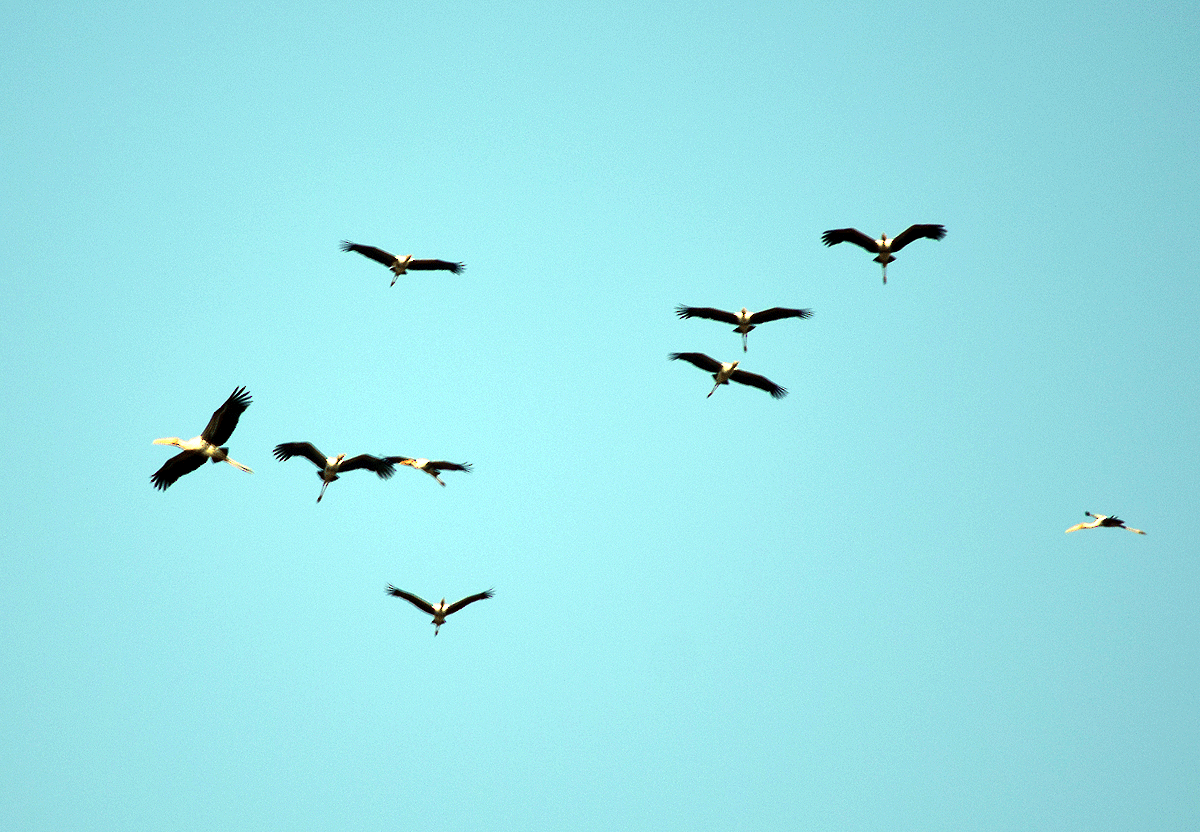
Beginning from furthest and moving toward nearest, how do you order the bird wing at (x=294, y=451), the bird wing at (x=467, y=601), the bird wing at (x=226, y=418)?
the bird wing at (x=467, y=601) < the bird wing at (x=294, y=451) < the bird wing at (x=226, y=418)

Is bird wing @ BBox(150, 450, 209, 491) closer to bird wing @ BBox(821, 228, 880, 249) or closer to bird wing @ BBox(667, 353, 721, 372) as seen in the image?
bird wing @ BBox(667, 353, 721, 372)

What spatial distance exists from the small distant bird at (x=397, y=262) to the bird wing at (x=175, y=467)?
13.0 m

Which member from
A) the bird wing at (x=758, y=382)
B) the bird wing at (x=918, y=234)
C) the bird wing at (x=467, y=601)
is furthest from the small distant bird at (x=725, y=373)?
the bird wing at (x=467, y=601)

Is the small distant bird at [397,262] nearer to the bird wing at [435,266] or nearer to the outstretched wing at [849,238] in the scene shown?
the bird wing at [435,266]

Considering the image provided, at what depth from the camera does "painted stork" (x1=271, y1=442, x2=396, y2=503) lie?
36.1 meters

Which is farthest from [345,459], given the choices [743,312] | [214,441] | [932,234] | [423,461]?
[932,234]

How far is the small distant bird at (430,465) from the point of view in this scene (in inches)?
1518

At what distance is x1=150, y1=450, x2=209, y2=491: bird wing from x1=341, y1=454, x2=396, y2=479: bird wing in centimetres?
566

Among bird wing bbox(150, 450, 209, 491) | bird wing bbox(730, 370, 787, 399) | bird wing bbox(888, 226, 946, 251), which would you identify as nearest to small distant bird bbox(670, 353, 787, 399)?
bird wing bbox(730, 370, 787, 399)

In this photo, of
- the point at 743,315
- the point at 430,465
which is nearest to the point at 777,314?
the point at 743,315

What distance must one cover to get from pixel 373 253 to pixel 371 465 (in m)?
9.00

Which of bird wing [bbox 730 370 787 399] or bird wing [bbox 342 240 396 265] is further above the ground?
bird wing [bbox 342 240 396 265]

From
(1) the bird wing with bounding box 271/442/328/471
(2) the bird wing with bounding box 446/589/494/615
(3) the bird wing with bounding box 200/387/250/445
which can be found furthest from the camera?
(2) the bird wing with bounding box 446/589/494/615

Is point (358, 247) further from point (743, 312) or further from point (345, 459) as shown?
point (743, 312)
